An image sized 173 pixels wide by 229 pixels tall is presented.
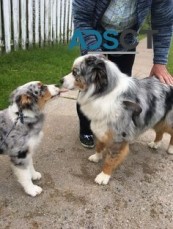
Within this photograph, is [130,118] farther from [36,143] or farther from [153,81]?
[36,143]

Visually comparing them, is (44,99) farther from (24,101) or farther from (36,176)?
(36,176)

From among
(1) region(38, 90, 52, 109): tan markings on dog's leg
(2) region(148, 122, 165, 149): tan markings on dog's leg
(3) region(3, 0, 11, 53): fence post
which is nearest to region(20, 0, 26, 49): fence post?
(3) region(3, 0, 11, 53): fence post

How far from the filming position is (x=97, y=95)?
10.6 feet

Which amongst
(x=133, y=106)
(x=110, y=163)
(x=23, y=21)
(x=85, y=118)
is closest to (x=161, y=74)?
(x=133, y=106)

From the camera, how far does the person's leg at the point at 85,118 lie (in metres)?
4.12

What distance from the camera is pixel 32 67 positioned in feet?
22.2

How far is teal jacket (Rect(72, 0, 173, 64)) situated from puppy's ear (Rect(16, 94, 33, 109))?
3.37 feet

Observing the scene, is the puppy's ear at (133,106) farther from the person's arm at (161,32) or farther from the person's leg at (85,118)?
the person's leg at (85,118)

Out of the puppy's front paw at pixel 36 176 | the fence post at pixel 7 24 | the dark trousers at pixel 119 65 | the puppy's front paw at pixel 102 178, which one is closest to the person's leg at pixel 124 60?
the dark trousers at pixel 119 65

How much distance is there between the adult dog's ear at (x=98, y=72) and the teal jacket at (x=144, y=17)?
0.57m

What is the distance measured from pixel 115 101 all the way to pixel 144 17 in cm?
115

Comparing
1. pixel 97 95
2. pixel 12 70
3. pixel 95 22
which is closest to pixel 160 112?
pixel 97 95

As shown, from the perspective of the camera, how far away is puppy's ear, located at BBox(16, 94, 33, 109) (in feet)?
9.79

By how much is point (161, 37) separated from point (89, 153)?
1.64 metres
